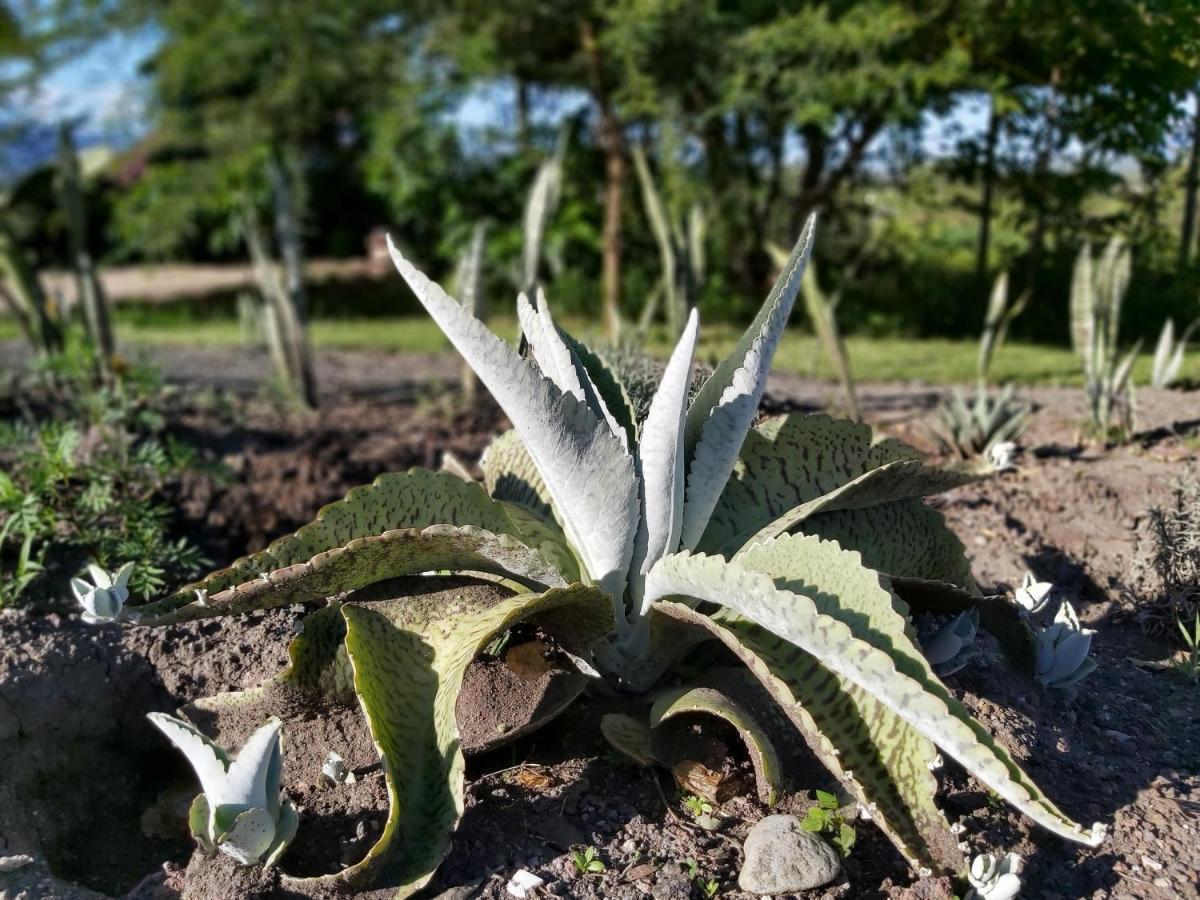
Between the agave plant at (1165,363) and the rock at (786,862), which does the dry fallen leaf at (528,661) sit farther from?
the agave plant at (1165,363)

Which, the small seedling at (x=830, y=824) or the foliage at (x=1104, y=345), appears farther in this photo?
the foliage at (x=1104, y=345)

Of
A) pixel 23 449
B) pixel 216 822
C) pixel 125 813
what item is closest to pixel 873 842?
pixel 216 822

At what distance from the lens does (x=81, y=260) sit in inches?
195

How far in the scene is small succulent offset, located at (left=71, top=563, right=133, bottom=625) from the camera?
6.33 ft

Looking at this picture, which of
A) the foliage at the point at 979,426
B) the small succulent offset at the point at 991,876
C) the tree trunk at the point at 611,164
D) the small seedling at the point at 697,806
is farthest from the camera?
the tree trunk at the point at 611,164

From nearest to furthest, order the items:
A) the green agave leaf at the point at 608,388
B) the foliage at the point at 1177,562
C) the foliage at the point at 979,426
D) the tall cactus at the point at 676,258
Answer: the green agave leaf at the point at 608,388
the foliage at the point at 1177,562
the foliage at the point at 979,426
the tall cactus at the point at 676,258

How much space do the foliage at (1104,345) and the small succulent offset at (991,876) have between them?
262 cm

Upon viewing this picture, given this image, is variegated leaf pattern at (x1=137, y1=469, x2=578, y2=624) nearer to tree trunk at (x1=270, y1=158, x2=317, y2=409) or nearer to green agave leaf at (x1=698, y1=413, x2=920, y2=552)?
green agave leaf at (x1=698, y1=413, x2=920, y2=552)

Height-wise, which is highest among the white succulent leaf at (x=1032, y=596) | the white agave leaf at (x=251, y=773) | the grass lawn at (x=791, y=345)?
the white agave leaf at (x=251, y=773)

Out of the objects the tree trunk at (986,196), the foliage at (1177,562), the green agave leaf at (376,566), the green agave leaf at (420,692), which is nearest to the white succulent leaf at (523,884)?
the green agave leaf at (420,692)

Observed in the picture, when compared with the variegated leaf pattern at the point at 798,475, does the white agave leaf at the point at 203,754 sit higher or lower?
lower

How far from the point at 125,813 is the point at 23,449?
1217mm

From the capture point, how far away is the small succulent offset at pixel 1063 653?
2.06 metres

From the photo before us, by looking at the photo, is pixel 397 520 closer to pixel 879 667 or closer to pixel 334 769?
pixel 334 769
